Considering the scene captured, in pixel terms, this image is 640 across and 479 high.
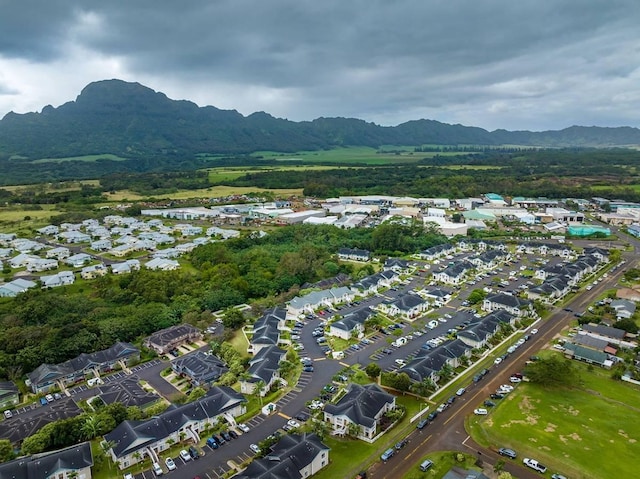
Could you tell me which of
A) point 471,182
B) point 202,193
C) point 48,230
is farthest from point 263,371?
point 471,182

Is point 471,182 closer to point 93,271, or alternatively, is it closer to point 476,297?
point 476,297

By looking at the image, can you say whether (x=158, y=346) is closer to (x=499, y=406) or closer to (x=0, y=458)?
(x=0, y=458)

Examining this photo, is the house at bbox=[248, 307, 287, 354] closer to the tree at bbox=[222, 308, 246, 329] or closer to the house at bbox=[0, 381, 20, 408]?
the tree at bbox=[222, 308, 246, 329]

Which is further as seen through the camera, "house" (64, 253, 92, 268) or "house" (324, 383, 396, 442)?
"house" (64, 253, 92, 268)

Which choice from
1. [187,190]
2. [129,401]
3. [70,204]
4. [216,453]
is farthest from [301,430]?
[187,190]

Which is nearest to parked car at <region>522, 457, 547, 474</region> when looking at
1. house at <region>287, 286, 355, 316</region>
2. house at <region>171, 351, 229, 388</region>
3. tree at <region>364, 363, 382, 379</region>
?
tree at <region>364, 363, 382, 379</region>

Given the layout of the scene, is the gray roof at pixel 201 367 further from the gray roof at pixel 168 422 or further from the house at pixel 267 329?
the house at pixel 267 329

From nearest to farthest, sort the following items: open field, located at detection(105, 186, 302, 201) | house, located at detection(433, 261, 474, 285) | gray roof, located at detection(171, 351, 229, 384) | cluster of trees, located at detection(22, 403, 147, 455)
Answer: cluster of trees, located at detection(22, 403, 147, 455) → gray roof, located at detection(171, 351, 229, 384) → house, located at detection(433, 261, 474, 285) → open field, located at detection(105, 186, 302, 201)
